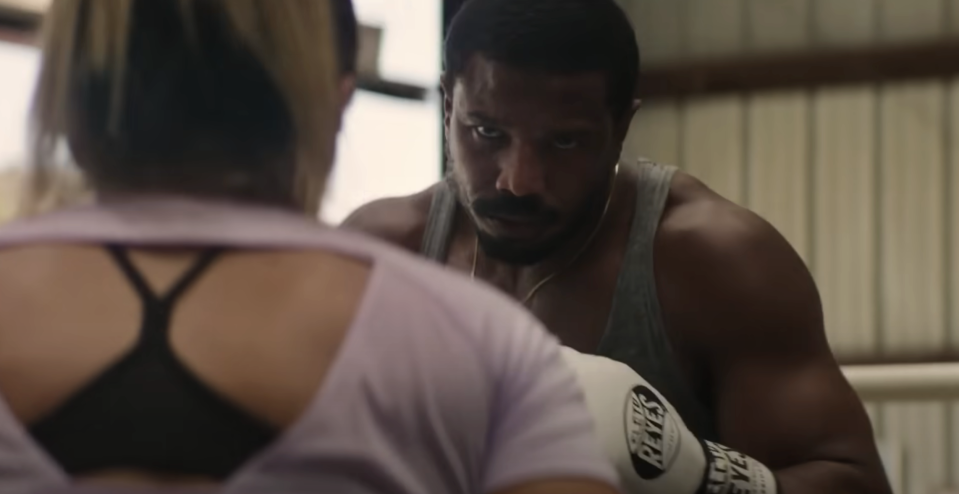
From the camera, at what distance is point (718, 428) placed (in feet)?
4.44

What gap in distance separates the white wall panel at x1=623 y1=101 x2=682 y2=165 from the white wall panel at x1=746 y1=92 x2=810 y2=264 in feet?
0.80

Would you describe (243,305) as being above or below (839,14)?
above

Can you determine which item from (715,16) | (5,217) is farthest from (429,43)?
(5,217)

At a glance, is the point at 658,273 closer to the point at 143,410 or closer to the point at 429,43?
the point at 143,410

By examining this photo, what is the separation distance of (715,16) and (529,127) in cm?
322

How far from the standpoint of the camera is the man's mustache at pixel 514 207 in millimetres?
1312

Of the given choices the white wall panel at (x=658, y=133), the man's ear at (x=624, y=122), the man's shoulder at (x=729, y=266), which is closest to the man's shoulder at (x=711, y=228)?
the man's shoulder at (x=729, y=266)

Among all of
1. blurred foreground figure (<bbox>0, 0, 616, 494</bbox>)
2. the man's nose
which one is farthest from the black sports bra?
the man's nose

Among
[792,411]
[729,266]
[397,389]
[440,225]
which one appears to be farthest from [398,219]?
[397,389]

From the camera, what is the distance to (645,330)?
1.36m

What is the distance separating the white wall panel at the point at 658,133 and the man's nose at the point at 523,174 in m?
3.12

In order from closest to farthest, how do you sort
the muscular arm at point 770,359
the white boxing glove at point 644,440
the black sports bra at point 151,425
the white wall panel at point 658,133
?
1. the black sports bra at point 151,425
2. the white boxing glove at point 644,440
3. the muscular arm at point 770,359
4. the white wall panel at point 658,133

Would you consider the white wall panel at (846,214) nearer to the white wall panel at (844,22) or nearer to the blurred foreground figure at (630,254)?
the white wall panel at (844,22)

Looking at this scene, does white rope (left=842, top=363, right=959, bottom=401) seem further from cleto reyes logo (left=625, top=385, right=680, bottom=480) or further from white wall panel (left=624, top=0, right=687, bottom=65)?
white wall panel (left=624, top=0, right=687, bottom=65)
